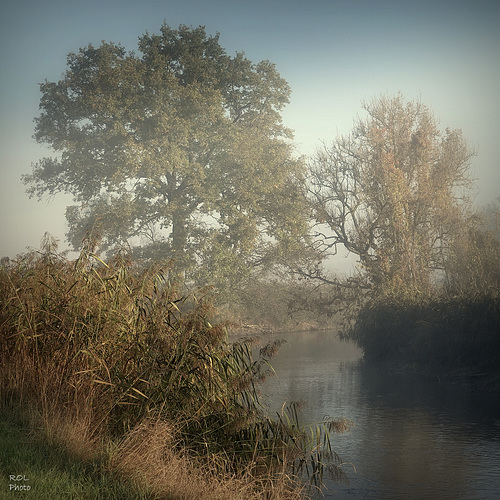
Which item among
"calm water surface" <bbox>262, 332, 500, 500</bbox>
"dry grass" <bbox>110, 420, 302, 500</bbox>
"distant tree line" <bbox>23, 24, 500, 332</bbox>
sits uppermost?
"distant tree line" <bbox>23, 24, 500, 332</bbox>

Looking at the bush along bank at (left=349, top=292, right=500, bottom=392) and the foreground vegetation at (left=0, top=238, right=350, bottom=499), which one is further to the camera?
the bush along bank at (left=349, top=292, right=500, bottom=392)

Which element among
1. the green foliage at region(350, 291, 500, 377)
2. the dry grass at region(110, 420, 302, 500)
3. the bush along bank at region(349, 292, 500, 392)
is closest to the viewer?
the dry grass at region(110, 420, 302, 500)

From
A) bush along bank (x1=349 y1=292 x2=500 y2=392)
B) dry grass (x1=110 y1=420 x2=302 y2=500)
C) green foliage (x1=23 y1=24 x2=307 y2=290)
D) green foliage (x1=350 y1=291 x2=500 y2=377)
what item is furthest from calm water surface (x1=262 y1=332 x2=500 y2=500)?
green foliage (x1=23 y1=24 x2=307 y2=290)

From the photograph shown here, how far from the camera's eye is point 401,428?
15.2m

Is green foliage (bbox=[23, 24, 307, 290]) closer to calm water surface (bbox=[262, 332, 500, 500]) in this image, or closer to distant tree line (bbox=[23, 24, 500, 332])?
distant tree line (bbox=[23, 24, 500, 332])

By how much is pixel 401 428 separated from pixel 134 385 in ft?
29.2

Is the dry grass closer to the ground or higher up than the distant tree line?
closer to the ground

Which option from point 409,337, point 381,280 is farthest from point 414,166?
point 409,337

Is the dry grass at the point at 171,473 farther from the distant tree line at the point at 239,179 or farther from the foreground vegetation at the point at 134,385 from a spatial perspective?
the distant tree line at the point at 239,179

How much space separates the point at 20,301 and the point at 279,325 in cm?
3142

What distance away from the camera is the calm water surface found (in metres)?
10.8

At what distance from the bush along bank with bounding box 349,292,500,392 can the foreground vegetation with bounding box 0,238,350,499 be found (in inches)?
530

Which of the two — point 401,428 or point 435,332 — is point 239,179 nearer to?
point 435,332

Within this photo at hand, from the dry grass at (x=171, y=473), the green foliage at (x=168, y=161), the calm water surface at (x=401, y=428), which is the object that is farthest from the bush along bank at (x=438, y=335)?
the dry grass at (x=171, y=473)
